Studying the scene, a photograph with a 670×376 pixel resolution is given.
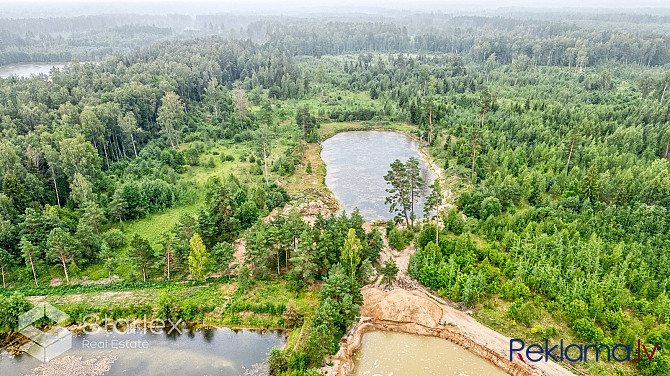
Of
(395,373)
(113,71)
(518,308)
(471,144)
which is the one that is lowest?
(395,373)

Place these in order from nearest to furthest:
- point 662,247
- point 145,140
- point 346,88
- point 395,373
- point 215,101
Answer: point 395,373 < point 662,247 < point 145,140 < point 215,101 < point 346,88

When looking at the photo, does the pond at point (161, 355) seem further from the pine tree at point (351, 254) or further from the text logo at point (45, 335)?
the pine tree at point (351, 254)

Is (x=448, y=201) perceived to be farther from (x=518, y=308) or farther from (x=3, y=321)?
(x=3, y=321)

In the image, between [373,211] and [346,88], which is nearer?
[373,211]

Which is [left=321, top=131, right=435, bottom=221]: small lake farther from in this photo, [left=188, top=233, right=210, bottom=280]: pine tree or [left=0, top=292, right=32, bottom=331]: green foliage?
[left=0, top=292, right=32, bottom=331]: green foliage

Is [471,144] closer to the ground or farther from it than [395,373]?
farther from it

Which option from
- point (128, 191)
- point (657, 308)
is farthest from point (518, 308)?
point (128, 191)

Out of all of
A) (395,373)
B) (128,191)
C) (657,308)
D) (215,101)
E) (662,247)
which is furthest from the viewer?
(215,101)

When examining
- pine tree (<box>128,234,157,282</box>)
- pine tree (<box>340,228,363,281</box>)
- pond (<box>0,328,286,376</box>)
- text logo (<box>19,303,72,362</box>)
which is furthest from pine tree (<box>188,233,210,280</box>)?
pine tree (<box>340,228,363,281</box>)
